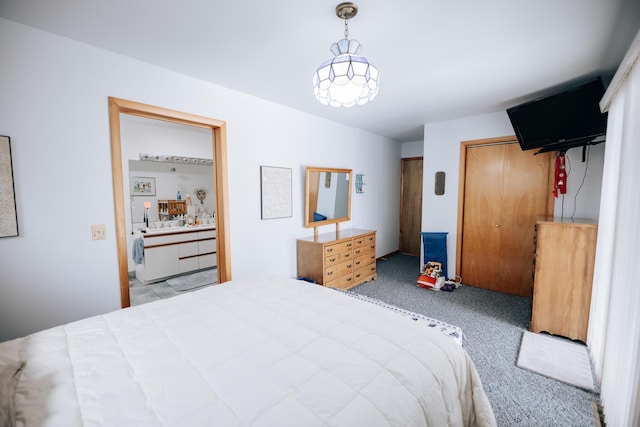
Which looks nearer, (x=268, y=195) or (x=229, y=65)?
(x=229, y=65)

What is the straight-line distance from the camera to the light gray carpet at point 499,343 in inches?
65.6

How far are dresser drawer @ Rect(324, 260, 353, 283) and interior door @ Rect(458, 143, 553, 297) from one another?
1.79 m

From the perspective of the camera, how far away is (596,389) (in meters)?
1.84

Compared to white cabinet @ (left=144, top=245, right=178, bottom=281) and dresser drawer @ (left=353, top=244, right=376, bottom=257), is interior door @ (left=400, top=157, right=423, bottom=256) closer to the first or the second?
dresser drawer @ (left=353, top=244, right=376, bottom=257)

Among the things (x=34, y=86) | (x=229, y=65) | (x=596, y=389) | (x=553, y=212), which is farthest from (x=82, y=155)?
(x=553, y=212)

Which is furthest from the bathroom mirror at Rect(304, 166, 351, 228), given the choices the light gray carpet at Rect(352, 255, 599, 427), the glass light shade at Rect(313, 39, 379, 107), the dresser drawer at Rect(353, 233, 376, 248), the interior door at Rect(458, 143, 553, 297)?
the glass light shade at Rect(313, 39, 379, 107)

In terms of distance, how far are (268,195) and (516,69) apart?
2728mm

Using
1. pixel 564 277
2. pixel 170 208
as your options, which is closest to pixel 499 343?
pixel 564 277

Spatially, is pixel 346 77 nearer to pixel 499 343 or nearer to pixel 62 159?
pixel 62 159

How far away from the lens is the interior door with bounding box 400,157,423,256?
5607 mm

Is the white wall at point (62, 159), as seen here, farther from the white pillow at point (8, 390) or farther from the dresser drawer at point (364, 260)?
the dresser drawer at point (364, 260)

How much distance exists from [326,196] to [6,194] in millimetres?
3055

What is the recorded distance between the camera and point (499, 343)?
242 centimetres

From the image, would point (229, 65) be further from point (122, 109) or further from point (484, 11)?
point (484, 11)
